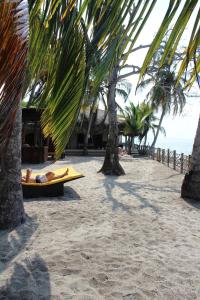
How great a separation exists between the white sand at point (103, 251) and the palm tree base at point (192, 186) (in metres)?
0.58

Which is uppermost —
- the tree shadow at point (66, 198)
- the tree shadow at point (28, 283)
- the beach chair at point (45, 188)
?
the beach chair at point (45, 188)

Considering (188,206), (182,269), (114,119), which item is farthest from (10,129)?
(114,119)

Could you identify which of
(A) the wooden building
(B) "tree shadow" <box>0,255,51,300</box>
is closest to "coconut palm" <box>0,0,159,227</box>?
(B) "tree shadow" <box>0,255,51,300</box>

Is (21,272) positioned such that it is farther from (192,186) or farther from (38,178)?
(192,186)

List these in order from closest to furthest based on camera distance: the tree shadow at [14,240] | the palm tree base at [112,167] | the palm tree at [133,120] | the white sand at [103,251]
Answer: the white sand at [103,251], the tree shadow at [14,240], the palm tree base at [112,167], the palm tree at [133,120]

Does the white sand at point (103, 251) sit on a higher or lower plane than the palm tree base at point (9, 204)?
lower

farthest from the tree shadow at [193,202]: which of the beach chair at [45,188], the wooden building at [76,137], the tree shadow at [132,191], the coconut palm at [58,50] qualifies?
the wooden building at [76,137]

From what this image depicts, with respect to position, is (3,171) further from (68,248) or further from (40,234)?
(68,248)

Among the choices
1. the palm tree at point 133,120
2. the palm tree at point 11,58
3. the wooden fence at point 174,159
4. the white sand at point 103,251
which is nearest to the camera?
the palm tree at point 11,58

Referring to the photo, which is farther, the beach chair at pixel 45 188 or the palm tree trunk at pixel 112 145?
the palm tree trunk at pixel 112 145

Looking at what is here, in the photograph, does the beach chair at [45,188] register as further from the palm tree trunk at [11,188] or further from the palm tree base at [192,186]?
the palm tree base at [192,186]

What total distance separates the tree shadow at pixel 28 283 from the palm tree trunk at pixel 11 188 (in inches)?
67.6

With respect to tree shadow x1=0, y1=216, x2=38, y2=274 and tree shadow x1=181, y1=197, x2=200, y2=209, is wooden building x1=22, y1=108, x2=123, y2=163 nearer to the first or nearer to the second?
tree shadow x1=181, y1=197, x2=200, y2=209

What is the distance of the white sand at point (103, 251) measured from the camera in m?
4.08
